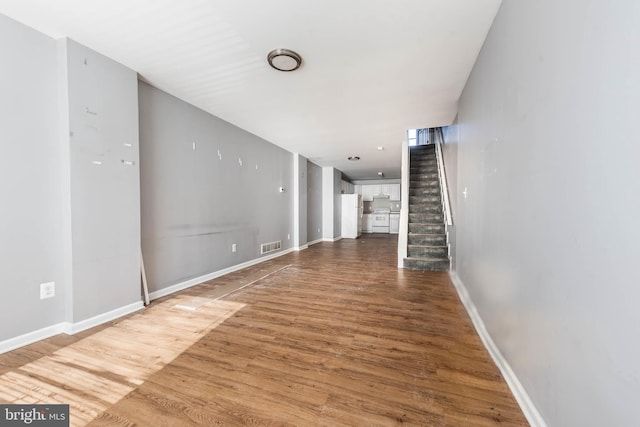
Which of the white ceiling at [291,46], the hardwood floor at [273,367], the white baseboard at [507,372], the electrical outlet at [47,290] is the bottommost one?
the hardwood floor at [273,367]

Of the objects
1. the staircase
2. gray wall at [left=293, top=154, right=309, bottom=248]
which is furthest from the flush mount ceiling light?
gray wall at [left=293, top=154, right=309, bottom=248]

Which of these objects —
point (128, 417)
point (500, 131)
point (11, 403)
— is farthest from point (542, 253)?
point (11, 403)

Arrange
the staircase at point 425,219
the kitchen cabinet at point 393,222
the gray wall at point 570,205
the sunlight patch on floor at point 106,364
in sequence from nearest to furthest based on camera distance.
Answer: the gray wall at point 570,205 < the sunlight patch on floor at point 106,364 < the staircase at point 425,219 < the kitchen cabinet at point 393,222

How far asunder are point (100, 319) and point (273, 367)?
1823 millimetres

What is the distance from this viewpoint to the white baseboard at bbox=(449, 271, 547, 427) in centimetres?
116

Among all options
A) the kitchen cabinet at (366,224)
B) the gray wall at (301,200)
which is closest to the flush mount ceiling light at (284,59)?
the gray wall at (301,200)

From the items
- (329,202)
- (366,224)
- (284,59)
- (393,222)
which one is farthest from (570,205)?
(366,224)

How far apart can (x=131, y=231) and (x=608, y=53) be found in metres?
3.39

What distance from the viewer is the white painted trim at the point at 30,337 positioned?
1.81m

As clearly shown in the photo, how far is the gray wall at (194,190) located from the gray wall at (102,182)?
11.8 inches

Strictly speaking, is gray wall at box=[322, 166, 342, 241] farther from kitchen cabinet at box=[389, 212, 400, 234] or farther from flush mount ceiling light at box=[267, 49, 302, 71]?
flush mount ceiling light at box=[267, 49, 302, 71]

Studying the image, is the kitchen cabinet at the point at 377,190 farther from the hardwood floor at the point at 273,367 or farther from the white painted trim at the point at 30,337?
the white painted trim at the point at 30,337

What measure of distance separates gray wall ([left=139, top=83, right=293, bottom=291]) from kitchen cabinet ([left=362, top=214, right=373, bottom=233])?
6586 millimetres

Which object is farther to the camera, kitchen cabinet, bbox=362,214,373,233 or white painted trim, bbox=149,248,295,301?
kitchen cabinet, bbox=362,214,373,233
